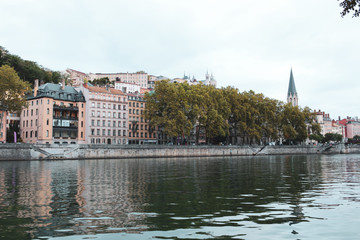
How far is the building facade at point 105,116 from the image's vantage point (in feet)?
323

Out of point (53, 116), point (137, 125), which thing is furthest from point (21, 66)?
point (137, 125)

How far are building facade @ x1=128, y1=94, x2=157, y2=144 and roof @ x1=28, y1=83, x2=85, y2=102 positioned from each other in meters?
18.6

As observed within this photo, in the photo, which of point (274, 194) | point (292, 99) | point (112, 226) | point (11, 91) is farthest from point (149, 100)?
point (292, 99)

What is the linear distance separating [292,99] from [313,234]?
19590 cm

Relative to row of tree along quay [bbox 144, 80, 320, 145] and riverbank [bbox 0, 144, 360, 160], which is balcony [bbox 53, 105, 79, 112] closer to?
row of tree along quay [bbox 144, 80, 320, 145]

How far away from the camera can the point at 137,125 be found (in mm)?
112500

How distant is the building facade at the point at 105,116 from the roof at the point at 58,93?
282 cm

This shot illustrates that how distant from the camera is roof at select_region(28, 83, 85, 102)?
88312 mm

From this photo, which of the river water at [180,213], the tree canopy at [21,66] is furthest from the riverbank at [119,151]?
the tree canopy at [21,66]

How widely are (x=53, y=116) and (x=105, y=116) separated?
17.4 m

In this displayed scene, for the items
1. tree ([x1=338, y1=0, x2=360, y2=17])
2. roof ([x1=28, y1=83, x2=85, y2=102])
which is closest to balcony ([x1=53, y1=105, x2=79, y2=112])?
roof ([x1=28, y1=83, x2=85, y2=102])

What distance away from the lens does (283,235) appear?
10648 millimetres

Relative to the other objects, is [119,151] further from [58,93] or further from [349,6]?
[349,6]

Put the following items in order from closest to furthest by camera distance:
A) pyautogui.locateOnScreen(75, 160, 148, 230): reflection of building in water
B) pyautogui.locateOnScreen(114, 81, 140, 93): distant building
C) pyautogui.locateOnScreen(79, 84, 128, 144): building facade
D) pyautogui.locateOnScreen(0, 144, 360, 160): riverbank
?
pyautogui.locateOnScreen(75, 160, 148, 230): reflection of building in water → pyautogui.locateOnScreen(0, 144, 360, 160): riverbank → pyautogui.locateOnScreen(79, 84, 128, 144): building facade → pyautogui.locateOnScreen(114, 81, 140, 93): distant building
